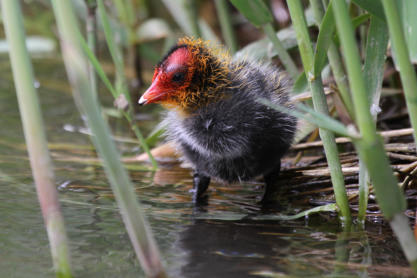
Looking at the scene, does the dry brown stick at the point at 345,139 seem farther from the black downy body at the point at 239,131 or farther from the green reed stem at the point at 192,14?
the green reed stem at the point at 192,14

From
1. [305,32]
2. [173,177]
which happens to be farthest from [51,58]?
[305,32]

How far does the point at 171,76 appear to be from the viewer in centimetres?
224

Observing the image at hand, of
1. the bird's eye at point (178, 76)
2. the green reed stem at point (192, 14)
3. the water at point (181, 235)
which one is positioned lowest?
the water at point (181, 235)

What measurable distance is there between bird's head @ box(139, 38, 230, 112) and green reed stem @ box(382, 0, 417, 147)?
0.99 meters

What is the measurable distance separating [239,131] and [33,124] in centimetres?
110

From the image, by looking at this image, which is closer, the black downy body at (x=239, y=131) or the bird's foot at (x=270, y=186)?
the black downy body at (x=239, y=131)

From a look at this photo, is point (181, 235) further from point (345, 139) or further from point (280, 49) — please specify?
point (345, 139)

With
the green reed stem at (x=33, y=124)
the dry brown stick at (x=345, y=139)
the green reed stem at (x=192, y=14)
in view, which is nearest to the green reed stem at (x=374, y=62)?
the dry brown stick at (x=345, y=139)

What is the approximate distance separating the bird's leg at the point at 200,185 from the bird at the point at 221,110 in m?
0.08

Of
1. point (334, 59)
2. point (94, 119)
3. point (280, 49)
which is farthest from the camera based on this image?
point (280, 49)

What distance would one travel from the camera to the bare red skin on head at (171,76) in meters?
2.23

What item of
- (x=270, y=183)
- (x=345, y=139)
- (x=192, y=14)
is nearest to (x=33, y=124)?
(x=270, y=183)

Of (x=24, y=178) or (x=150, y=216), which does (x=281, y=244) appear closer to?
(x=150, y=216)

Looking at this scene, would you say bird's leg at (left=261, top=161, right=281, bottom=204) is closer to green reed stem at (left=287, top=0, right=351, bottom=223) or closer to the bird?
the bird
